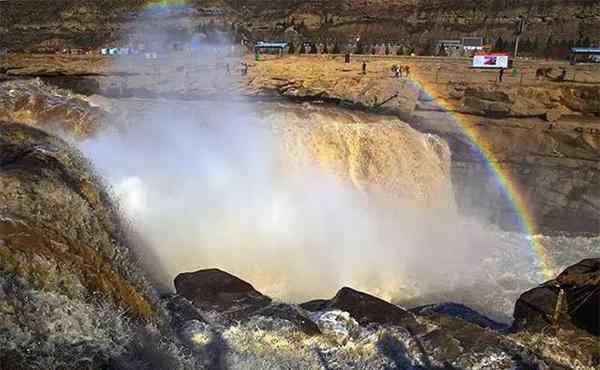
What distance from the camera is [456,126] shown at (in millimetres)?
18906

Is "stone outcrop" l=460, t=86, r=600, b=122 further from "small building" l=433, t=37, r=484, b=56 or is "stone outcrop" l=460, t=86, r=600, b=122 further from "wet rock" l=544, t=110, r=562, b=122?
"small building" l=433, t=37, r=484, b=56

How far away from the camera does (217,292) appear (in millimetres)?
8930

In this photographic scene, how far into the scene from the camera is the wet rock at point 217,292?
8.43 metres

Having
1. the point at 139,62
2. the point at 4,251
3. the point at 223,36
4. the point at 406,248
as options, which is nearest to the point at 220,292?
the point at 4,251

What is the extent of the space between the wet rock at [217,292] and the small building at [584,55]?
2340cm

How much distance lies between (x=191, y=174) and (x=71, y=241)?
8171 mm

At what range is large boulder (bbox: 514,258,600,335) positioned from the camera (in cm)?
872

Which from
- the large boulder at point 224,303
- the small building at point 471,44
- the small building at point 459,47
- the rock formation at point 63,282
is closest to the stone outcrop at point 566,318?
the large boulder at point 224,303

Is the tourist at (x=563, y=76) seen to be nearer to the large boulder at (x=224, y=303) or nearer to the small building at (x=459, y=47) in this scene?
the small building at (x=459, y=47)

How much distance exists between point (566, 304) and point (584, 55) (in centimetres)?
2430

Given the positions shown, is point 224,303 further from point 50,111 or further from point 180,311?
point 50,111

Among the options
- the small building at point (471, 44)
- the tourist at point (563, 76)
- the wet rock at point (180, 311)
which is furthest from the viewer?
Answer: the small building at point (471, 44)

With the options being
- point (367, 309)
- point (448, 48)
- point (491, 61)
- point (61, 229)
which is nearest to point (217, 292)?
point (367, 309)

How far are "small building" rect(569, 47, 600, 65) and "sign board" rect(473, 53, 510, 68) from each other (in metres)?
4.03
